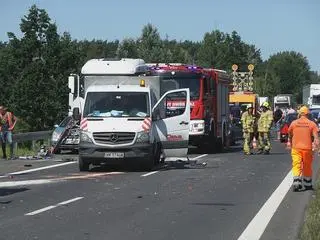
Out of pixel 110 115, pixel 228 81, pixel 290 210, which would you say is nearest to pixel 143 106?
pixel 110 115

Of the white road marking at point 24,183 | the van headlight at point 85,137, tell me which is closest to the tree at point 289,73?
the van headlight at point 85,137

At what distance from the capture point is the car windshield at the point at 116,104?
18.3m

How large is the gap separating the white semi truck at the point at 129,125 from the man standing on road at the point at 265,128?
5.34 meters

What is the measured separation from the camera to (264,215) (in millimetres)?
10602

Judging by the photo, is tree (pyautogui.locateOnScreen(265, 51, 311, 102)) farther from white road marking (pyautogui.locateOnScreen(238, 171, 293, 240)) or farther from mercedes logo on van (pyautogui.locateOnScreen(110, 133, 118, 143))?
white road marking (pyautogui.locateOnScreen(238, 171, 293, 240))

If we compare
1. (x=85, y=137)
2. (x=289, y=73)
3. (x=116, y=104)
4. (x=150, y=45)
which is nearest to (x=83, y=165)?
(x=85, y=137)

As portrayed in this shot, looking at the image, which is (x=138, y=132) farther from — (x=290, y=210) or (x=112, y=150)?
(x=290, y=210)

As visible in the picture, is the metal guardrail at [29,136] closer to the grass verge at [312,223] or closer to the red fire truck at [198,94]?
the red fire truck at [198,94]

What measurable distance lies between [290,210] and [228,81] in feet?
62.2

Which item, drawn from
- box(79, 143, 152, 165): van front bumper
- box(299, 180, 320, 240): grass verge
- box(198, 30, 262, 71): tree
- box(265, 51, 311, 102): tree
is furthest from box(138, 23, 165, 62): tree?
box(265, 51, 311, 102): tree

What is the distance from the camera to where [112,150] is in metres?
17.6

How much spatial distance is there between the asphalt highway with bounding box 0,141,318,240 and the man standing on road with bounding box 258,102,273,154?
578 centimetres

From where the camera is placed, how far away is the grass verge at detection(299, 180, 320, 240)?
8438 mm

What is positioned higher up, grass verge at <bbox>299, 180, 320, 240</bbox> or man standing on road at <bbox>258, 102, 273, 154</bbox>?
man standing on road at <bbox>258, 102, 273, 154</bbox>
